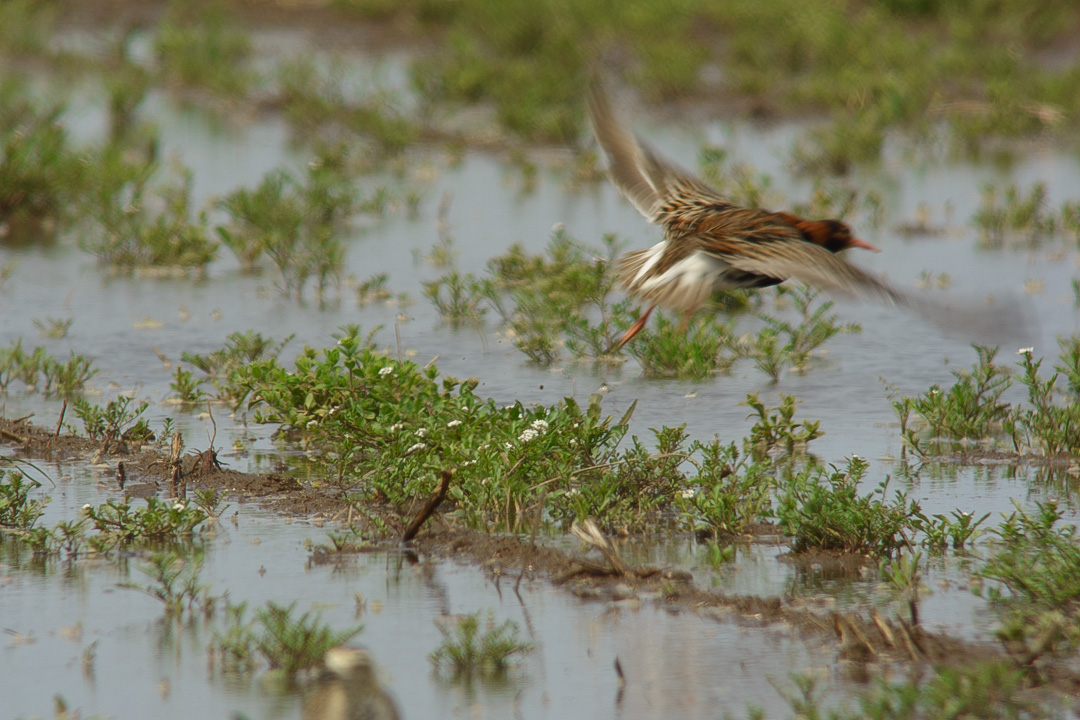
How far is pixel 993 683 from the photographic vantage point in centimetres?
409

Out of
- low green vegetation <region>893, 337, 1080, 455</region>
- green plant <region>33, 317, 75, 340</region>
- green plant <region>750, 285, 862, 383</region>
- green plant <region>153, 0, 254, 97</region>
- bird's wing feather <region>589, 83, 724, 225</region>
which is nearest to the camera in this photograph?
low green vegetation <region>893, 337, 1080, 455</region>

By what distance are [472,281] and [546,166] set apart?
5.20m

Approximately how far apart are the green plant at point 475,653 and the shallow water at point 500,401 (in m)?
0.07

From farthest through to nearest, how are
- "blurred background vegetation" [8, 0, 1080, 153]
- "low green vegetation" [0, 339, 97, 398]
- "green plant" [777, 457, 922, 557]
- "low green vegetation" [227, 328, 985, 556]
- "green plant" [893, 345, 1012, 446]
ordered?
"blurred background vegetation" [8, 0, 1080, 153], "low green vegetation" [0, 339, 97, 398], "green plant" [893, 345, 1012, 446], "low green vegetation" [227, 328, 985, 556], "green plant" [777, 457, 922, 557]

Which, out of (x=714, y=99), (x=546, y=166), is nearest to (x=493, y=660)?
(x=546, y=166)

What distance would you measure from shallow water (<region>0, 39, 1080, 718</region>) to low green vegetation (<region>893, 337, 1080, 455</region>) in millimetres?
231

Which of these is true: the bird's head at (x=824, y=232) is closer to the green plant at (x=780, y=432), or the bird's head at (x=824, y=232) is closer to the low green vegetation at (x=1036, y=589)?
the green plant at (x=780, y=432)

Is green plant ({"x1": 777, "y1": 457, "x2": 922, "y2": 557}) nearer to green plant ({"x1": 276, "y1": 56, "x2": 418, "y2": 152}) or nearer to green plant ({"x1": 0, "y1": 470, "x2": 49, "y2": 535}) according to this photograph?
green plant ({"x1": 0, "y1": 470, "x2": 49, "y2": 535})

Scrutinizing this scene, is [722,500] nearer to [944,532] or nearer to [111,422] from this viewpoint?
[944,532]

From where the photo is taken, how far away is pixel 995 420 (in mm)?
7102

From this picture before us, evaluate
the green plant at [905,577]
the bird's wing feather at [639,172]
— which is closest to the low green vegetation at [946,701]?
the green plant at [905,577]

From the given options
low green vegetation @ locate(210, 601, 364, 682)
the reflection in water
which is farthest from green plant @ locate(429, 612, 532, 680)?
the reflection in water

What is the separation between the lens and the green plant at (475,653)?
446 centimetres

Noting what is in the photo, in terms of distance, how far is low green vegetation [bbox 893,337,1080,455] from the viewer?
6742 mm
